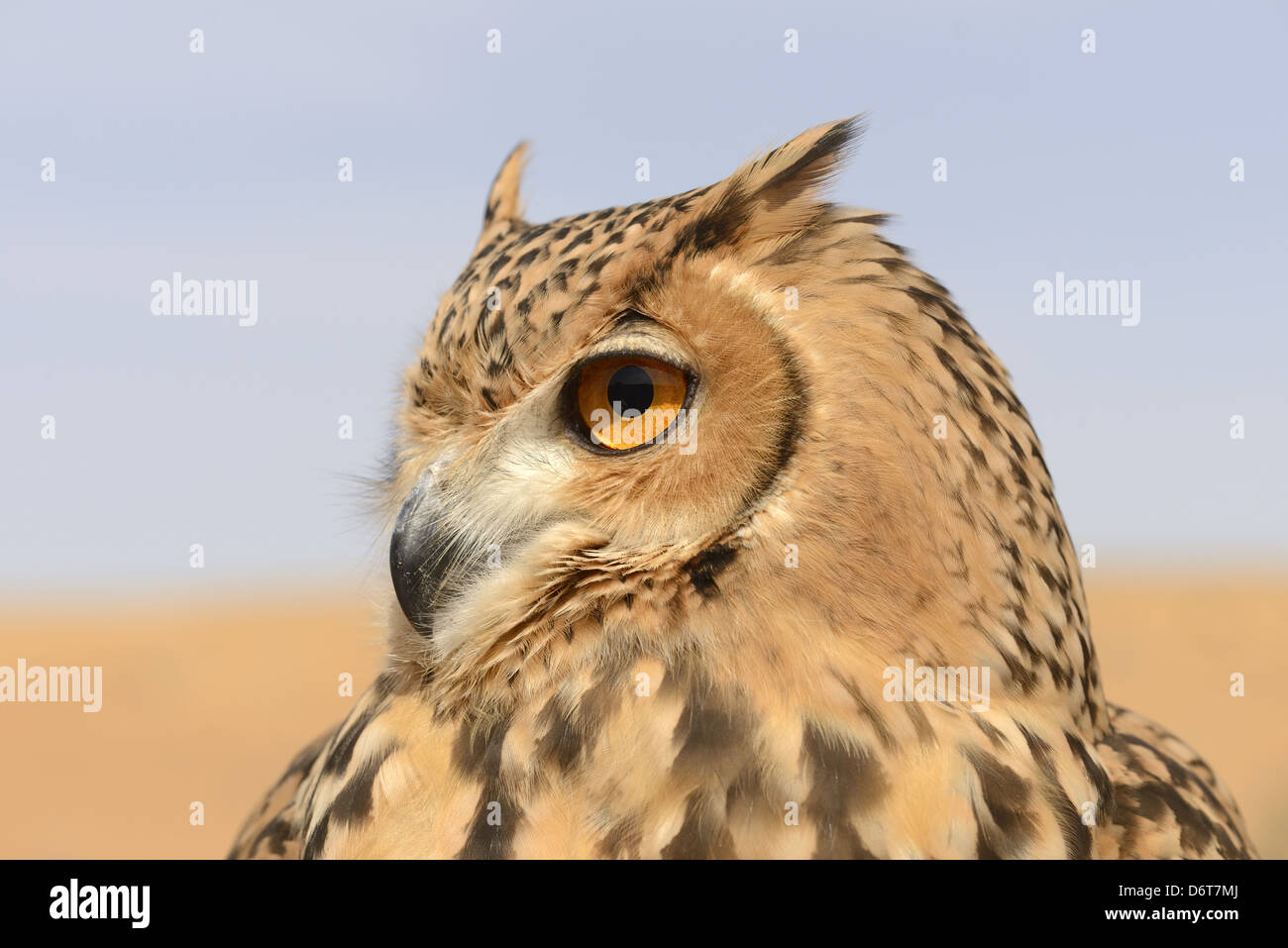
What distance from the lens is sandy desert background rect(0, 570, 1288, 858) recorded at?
10.0 m

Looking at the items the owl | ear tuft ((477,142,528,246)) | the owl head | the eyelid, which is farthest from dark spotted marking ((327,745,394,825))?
ear tuft ((477,142,528,246))

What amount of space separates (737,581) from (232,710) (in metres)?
16.6

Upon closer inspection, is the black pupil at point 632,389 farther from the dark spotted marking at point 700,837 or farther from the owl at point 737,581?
the dark spotted marking at point 700,837

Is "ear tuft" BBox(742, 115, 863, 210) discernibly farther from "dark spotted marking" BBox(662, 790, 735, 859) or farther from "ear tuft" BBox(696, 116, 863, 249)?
"dark spotted marking" BBox(662, 790, 735, 859)

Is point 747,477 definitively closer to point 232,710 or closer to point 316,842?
point 316,842

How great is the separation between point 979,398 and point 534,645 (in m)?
0.85

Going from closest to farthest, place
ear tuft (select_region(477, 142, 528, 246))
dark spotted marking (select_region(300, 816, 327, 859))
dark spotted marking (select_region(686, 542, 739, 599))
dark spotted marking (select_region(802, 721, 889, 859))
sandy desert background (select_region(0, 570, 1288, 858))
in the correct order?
dark spotted marking (select_region(802, 721, 889, 859)) < dark spotted marking (select_region(686, 542, 739, 599)) < dark spotted marking (select_region(300, 816, 327, 859)) < ear tuft (select_region(477, 142, 528, 246)) < sandy desert background (select_region(0, 570, 1288, 858))

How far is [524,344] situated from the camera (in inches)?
70.2

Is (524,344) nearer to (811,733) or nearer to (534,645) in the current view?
(534,645)

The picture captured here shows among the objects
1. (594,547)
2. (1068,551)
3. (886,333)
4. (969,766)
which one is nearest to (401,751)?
(594,547)

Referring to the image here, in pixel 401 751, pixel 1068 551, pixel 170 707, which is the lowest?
pixel 170 707

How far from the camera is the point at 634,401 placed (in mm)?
1686

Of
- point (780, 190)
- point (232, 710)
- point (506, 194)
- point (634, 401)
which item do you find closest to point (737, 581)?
point (634, 401)

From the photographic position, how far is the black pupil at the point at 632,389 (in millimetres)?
1678
